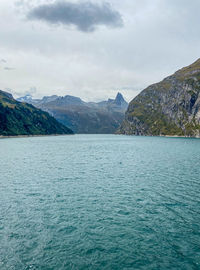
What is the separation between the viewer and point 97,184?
170ft

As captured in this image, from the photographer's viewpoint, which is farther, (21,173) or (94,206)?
(21,173)

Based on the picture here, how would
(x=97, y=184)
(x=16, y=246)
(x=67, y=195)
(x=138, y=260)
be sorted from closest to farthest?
(x=138, y=260) < (x=16, y=246) < (x=67, y=195) < (x=97, y=184)

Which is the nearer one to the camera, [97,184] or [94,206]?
[94,206]

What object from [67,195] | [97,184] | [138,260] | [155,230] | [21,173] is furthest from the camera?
[21,173]

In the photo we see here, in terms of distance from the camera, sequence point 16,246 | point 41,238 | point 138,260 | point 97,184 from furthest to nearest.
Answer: point 97,184 → point 41,238 → point 16,246 → point 138,260

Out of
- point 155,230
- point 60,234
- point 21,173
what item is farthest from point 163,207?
point 21,173

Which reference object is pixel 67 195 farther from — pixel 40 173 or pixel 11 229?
pixel 40 173

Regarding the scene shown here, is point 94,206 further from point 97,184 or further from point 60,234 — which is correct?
point 97,184

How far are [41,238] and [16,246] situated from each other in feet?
10.2

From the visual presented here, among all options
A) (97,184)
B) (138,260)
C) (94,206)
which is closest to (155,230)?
(138,260)

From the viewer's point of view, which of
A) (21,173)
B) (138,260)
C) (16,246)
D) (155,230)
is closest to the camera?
(138,260)

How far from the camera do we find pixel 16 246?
24031 mm

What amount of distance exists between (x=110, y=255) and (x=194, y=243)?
1053 cm

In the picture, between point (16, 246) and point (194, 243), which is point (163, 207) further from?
point (16, 246)
